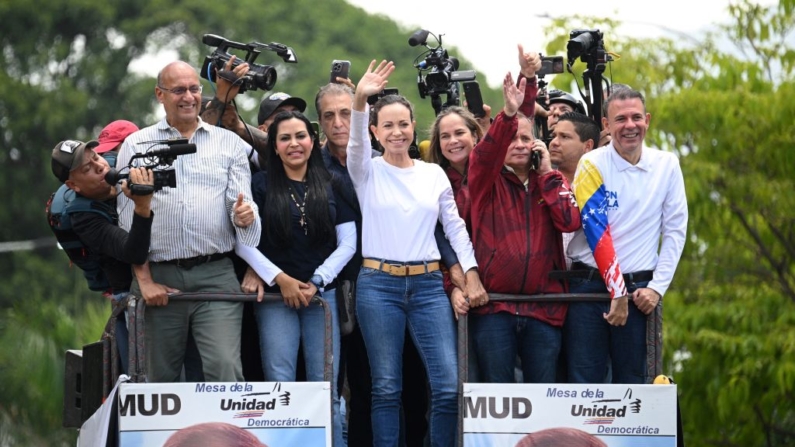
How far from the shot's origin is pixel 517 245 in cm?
859

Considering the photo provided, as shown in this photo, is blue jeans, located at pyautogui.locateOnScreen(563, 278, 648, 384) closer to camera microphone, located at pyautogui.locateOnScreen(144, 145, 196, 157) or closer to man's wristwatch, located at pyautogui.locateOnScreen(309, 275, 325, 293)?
man's wristwatch, located at pyautogui.locateOnScreen(309, 275, 325, 293)

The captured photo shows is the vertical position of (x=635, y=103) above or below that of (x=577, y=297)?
above

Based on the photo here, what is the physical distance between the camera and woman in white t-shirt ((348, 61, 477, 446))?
8.45m

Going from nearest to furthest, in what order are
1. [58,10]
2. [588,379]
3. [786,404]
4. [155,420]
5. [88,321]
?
1. [155,420]
2. [588,379]
3. [786,404]
4. [88,321]
5. [58,10]

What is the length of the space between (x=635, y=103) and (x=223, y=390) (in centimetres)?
287

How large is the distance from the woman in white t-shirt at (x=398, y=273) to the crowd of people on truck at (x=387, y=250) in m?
0.01

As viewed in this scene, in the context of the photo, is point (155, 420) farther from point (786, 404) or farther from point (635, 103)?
point (786, 404)

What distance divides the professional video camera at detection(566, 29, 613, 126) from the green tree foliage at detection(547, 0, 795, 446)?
16.1 feet

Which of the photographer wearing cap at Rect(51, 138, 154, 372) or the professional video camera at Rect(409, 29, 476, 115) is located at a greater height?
the professional video camera at Rect(409, 29, 476, 115)

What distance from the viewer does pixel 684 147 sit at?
16016mm

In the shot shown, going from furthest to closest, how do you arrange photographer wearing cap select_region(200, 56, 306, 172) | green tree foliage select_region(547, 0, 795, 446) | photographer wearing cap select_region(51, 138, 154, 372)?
green tree foliage select_region(547, 0, 795, 446) < photographer wearing cap select_region(200, 56, 306, 172) < photographer wearing cap select_region(51, 138, 154, 372)

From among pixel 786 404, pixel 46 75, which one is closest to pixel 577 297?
pixel 786 404

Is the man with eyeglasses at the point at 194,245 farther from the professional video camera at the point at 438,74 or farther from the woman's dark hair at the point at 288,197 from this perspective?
the professional video camera at the point at 438,74

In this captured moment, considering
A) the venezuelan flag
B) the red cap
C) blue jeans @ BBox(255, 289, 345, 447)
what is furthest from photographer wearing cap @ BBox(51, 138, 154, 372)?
the venezuelan flag
